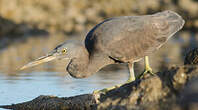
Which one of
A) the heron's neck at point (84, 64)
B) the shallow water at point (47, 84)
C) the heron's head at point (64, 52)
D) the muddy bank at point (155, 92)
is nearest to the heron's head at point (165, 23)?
the heron's neck at point (84, 64)

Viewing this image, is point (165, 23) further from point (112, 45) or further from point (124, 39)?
point (112, 45)

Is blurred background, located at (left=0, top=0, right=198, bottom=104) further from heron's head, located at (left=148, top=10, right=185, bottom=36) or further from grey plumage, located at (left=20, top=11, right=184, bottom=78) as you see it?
heron's head, located at (left=148, top=10, right=185, bottom=36)

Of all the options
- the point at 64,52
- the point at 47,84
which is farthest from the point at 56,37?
the point at 64,52

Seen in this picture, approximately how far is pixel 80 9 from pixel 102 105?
778 inches

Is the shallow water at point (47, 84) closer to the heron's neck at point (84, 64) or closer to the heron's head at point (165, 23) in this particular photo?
the heron's neck at point (84, 64)

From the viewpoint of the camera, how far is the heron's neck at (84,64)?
888 centimetres

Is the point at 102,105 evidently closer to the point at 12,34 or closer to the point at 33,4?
the point at 12,34

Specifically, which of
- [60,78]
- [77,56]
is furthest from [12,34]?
[77,56]

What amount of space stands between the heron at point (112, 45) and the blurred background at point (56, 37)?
107 cm

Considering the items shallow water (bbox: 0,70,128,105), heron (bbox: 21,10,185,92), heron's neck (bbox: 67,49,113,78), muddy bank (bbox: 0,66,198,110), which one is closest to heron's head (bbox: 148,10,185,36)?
heron (bbox: 21,10,185,92)

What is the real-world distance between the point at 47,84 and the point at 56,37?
38.7 ft

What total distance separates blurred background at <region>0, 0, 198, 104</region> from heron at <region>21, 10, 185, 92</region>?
1073 mm

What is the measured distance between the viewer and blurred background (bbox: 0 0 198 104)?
10797mm

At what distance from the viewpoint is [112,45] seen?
8.89 metres
